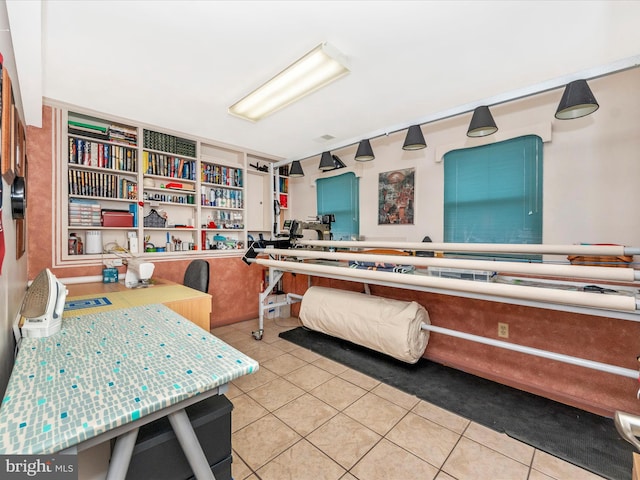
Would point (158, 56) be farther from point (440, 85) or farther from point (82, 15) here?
point (440, 85)

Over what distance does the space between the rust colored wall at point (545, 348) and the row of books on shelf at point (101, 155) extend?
11.5 ft

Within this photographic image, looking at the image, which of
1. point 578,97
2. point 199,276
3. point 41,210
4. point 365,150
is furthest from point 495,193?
point 41,210

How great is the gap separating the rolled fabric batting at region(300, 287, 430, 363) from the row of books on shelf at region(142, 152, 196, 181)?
2.27 meters

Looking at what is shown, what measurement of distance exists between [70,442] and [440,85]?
2.90 metres

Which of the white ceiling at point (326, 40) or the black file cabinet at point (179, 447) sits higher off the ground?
the white ceiling at point (326, 40)

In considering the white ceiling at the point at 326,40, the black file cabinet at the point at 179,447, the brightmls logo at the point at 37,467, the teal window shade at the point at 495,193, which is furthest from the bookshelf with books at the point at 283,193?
the brightmls logo at the point at 37,467

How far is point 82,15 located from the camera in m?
1.59

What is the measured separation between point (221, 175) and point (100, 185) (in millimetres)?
1414

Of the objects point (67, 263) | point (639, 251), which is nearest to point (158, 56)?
point (67, 263)

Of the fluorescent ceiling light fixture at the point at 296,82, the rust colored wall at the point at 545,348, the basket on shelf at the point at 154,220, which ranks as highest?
the fluorescent ceiling light fixture at the point at 296,82

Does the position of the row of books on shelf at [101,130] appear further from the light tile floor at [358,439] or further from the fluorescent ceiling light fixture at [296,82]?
the light tile floor at [358,439]

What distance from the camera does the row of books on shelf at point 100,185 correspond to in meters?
2.81

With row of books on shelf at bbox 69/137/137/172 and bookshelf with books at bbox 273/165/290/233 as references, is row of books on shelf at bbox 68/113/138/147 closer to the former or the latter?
row of books on shelf at bbox 69/137/137/172

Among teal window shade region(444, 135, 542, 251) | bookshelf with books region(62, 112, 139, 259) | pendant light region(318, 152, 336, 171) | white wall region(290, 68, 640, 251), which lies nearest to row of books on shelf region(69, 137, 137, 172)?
bookshelf with books region(62, 112, 139, 259)
